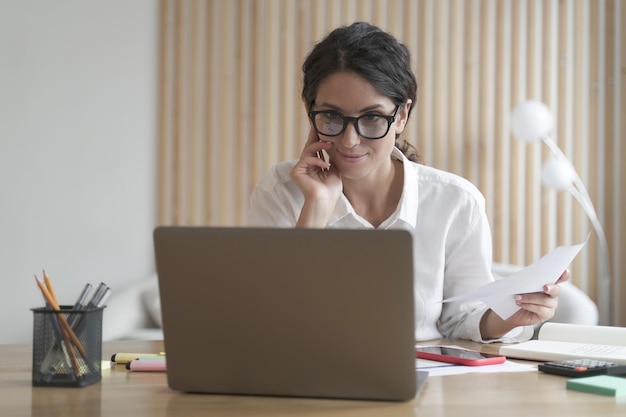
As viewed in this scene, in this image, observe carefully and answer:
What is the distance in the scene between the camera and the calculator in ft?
4.25

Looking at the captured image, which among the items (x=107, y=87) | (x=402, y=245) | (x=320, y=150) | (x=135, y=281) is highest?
(x=107, y=87)

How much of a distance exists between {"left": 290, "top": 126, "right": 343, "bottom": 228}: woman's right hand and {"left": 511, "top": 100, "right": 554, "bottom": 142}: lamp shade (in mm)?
2234

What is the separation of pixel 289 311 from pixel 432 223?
1.13 m

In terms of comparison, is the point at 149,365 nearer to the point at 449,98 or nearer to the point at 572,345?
the point at 572,345

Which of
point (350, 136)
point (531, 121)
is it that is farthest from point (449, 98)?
point (350, 136)

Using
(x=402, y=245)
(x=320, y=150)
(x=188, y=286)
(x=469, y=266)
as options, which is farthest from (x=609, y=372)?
(x=320, y=150)

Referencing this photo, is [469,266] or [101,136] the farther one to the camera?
[101,136]

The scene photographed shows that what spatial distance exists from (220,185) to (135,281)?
0.70m

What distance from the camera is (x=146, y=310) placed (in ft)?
13.5

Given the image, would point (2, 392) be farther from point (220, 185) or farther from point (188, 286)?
point (220, 185)

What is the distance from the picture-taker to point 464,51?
15.1 ft

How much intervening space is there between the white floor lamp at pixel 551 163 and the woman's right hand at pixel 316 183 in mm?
2247

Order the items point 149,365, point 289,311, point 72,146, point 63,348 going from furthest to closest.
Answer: point 72,146 → point 149,365 → point 63,348 → point 289,311

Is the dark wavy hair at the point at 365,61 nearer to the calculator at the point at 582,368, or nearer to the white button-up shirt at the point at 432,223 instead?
the white button-up shirt at the point at 432,223
